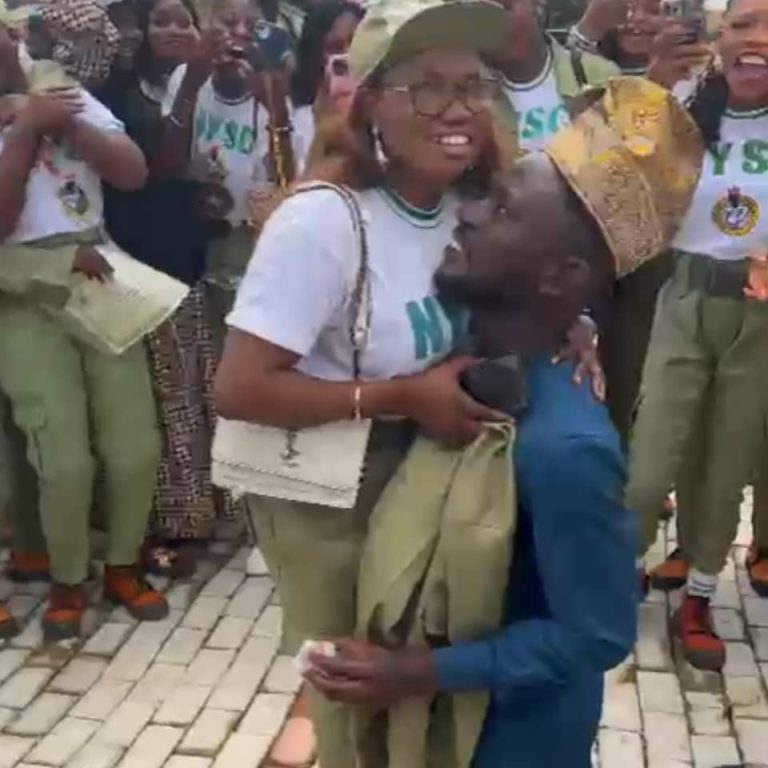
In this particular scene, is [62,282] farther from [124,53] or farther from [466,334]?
[466,334]

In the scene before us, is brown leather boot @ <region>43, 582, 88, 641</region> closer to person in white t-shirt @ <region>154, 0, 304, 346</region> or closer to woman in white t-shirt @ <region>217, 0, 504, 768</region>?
person in white t-shirt @ <region>154, 0, 304, 346</region>

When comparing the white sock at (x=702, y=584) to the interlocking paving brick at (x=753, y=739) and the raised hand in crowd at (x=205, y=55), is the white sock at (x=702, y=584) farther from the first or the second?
the raised hand in crowd at (x=205, y=55)

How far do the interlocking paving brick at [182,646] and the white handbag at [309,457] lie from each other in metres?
2.09

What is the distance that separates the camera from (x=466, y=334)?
1.96 metres

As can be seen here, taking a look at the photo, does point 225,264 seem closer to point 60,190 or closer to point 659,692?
point 60,190

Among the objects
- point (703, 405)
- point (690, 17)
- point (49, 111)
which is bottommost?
point (703, 405)

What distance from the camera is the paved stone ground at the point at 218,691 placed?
136 inches

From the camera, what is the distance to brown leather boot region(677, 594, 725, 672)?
12.7 feet

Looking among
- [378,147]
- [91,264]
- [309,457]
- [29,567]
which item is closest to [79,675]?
[29,567]

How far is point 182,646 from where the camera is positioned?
407 cm

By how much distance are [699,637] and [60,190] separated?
2.29 m

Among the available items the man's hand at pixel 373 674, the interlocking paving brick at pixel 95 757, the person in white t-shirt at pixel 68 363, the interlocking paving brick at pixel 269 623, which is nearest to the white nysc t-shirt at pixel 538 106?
the person in white t-shirt at pixel 68 363

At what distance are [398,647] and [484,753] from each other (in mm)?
186

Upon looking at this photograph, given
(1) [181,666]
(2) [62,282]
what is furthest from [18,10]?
(1) [181,666]
